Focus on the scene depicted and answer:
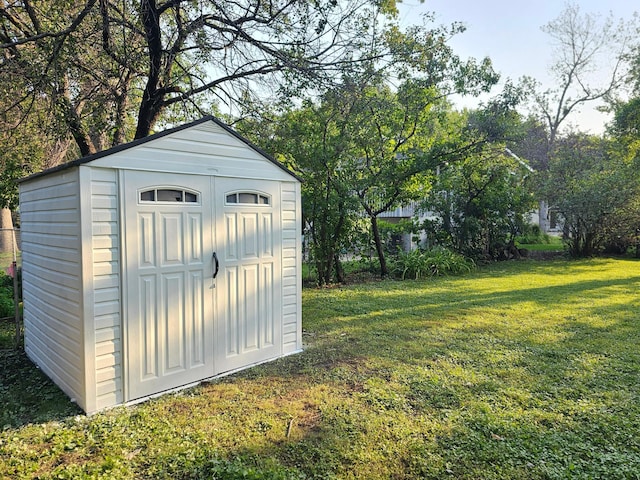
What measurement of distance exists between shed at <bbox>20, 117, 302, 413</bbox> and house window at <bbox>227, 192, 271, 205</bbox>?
1 centimetres

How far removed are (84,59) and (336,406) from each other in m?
5.55

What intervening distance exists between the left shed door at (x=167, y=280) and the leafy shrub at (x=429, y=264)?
7046 millimetres

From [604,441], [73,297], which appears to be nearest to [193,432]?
[73,297]

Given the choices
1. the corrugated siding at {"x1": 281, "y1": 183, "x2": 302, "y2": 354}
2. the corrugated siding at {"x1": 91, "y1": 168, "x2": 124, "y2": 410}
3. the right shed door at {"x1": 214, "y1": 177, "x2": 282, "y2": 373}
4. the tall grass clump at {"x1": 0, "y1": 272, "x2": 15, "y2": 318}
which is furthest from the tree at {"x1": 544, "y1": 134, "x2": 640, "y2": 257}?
the tall grass clump at {"x1": 0, "y1": 272, "x2": 15, "y2": 318}

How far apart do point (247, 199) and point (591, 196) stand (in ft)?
38.5

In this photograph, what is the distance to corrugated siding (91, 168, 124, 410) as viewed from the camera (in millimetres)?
3164

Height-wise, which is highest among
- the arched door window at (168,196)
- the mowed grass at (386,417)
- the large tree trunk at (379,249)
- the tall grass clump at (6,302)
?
the arched door window at (168,196)

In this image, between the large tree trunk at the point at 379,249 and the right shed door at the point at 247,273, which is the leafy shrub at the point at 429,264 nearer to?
the large tree trunk at the point at 379,249

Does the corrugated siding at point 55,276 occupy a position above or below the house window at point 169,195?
below

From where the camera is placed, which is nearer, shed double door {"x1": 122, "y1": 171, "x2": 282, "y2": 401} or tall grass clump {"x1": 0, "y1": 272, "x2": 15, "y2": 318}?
shed double door {"x1": 122, "y1": 171, "x2": 282, "y2": 401}

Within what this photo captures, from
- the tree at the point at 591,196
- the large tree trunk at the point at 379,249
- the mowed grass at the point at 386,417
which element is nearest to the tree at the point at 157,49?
the mowed grass at the point at 386,417

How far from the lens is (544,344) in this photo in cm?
485

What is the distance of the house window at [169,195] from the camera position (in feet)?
11.2

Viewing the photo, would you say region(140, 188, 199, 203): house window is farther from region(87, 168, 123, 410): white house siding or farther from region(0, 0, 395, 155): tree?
region(0, 0, 395, 155): tree
